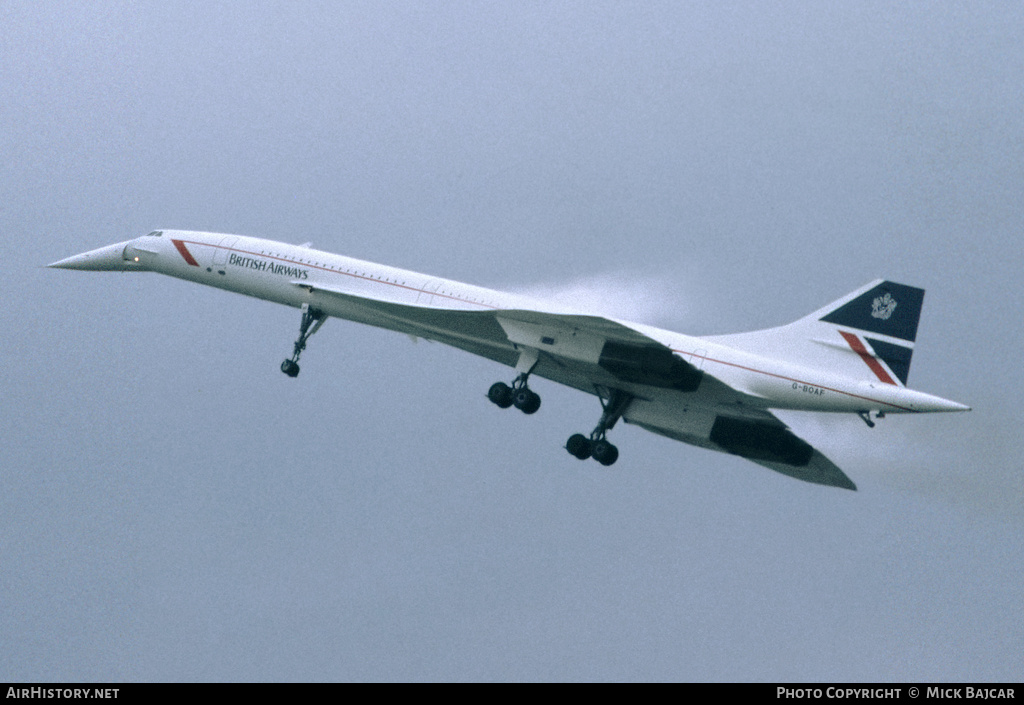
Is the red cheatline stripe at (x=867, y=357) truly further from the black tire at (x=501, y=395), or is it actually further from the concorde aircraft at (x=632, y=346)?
the black tire at (x=501, y=395)

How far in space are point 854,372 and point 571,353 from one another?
4876 millimetres

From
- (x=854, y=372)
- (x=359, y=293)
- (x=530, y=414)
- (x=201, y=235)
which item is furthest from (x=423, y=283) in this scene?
(x=854, y=372)

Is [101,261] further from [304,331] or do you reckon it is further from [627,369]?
[627,369]

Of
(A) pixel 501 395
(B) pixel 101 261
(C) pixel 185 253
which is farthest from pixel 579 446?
(B) pixel 101 261

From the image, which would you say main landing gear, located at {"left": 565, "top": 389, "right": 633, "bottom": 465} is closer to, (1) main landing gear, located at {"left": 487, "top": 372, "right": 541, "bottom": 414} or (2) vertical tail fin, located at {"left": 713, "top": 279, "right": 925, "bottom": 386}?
(1) main landing gear, located at {"left": 487, "top": 372, "right": 541, "bottom": 414}

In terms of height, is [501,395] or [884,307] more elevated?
[884,307]

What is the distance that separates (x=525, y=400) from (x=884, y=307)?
659cm

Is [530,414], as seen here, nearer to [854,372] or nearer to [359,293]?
[359,293]

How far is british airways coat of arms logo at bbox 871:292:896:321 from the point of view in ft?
72.6

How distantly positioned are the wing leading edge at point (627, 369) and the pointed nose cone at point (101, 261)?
4890mm

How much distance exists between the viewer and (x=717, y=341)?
23.7m

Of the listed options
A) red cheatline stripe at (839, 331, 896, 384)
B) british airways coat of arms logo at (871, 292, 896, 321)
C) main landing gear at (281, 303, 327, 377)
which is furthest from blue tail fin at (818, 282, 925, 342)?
main landing gear at (281, 303, 327, 377)

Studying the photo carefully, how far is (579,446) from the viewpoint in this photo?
25.2m
